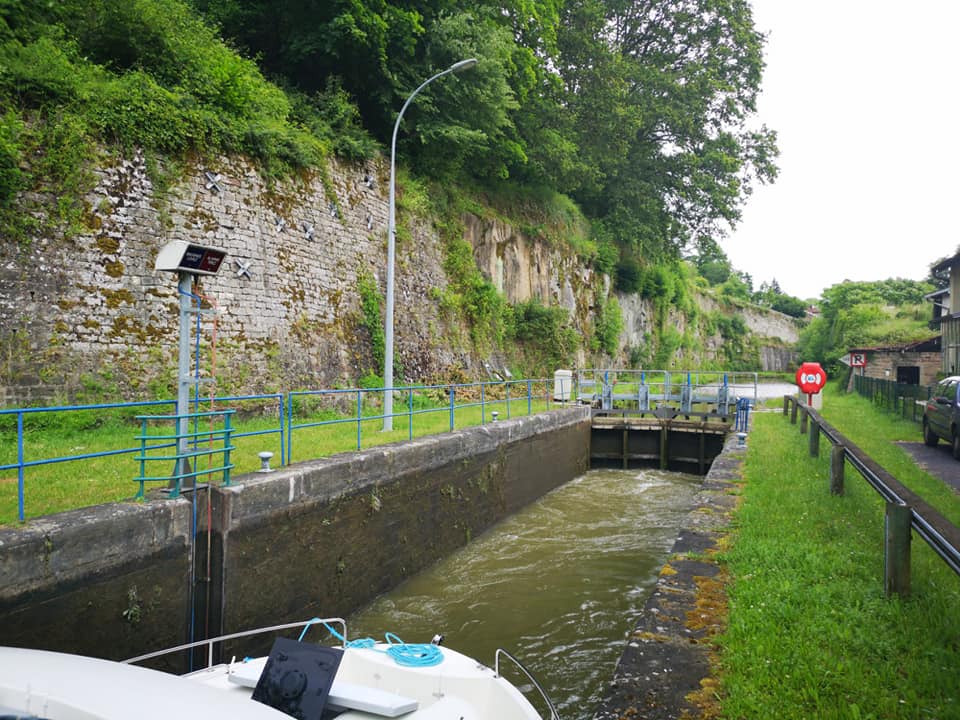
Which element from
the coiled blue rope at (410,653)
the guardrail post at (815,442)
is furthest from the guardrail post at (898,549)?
the guardrail post at (815,442)

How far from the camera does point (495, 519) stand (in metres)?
12.9

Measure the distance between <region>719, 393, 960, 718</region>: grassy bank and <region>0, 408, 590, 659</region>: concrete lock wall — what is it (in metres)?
4.55

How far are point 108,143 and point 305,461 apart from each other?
7.82 metres

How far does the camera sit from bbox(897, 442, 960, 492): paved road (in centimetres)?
1047

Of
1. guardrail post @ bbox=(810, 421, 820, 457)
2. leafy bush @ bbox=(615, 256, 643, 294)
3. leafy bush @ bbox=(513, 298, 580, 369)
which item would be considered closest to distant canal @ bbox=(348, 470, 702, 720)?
guardrail post @ bbox=(810, 421, 820, 457)

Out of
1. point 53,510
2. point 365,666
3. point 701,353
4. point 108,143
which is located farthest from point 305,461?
point 701,353

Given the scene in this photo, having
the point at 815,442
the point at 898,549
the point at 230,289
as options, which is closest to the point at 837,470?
the point at 898,549

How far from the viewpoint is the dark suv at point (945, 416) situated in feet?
42.2

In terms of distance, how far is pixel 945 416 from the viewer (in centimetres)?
1347

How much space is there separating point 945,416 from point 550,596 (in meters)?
9.94

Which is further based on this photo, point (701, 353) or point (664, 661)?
point (701, 353)

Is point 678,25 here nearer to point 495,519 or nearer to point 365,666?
point 495,519

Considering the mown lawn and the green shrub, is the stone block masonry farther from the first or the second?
the mown lawn

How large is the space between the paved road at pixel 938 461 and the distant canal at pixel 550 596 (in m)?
4.28
